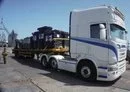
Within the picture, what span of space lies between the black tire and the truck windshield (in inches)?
70.7

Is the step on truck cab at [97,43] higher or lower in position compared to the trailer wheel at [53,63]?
higher

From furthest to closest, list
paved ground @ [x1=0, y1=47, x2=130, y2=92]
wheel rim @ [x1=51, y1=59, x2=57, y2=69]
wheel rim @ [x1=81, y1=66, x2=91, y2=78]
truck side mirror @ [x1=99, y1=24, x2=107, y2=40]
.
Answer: wheel rim @ [x1=51, y1=59, x2=57, y2=69] < wheel rim @ [x1=81, y1=66, x2=91, y2=78] < truck side mirror @ [x1=99, y1=24, x2=107, y2=40] < paved ground @ [x1=0, y1=47, x2=130, y2=92]

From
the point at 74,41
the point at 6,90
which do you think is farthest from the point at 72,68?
the point at 6,90

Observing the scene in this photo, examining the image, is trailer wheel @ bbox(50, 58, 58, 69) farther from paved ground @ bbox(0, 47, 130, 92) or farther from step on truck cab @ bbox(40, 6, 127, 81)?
paved ground @ bbox(0, 47, 130, 92)

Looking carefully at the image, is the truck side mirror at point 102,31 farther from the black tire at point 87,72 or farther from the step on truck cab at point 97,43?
the black tire at point 87,72

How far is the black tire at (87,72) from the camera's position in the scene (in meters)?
11.4

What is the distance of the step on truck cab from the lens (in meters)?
10.9

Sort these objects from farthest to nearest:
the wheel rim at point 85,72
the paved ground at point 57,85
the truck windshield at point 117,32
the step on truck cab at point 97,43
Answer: the wheel rim at point 85,72 < the truck windshield at point 117,32 < the step on truck cab at point 97,43 < the paved ground at point 57,85

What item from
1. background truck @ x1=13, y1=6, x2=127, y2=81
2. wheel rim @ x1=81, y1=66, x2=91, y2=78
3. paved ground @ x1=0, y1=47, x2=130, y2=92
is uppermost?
background truck @ x1=13, y1=6, x2=127, y2=81

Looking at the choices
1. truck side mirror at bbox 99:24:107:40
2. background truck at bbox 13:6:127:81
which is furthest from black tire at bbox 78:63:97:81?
truck side mirror at bbox 99:24:107:40

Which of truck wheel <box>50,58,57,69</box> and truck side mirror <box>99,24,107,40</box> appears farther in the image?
truck wheel <box>50,58,57,69</box>

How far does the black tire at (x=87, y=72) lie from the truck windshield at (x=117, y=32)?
1795 millimetres

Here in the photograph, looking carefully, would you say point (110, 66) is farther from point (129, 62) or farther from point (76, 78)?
point (129, 62)

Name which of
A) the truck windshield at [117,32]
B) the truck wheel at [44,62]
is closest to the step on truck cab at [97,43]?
the truck windshield at [117,32]
